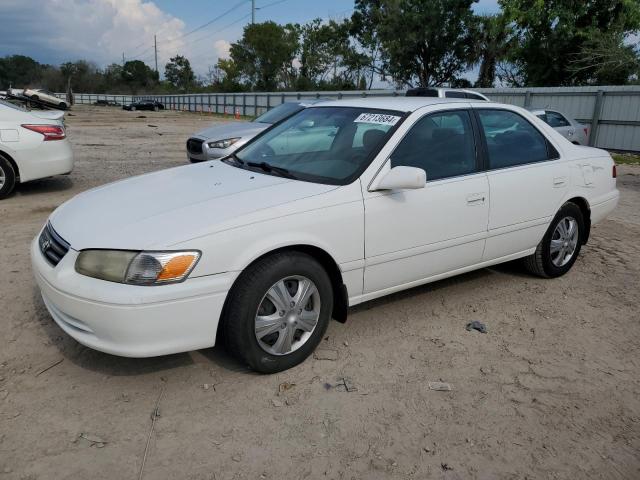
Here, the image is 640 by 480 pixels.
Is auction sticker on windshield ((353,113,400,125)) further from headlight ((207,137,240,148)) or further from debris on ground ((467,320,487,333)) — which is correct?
headlight ((207,137,240,148))

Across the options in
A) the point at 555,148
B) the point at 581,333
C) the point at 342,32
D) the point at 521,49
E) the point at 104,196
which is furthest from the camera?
the point at 342,32

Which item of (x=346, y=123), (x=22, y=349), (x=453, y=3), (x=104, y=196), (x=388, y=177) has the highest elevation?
(x=453, y=3)

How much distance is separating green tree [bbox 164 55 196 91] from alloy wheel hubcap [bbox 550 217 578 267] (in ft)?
338

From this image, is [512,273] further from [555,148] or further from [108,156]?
[108,156]

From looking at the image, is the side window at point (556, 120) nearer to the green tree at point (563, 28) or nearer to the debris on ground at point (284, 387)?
the green tree at point (563, 28)

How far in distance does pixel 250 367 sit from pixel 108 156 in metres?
11.2

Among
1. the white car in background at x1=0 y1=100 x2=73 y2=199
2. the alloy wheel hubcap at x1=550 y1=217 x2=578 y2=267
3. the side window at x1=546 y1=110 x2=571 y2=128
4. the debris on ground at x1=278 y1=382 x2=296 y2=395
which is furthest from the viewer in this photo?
the side window at x1=546 y1=110 x2=571 y2=128

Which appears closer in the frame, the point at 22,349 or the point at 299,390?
the point at 299,390

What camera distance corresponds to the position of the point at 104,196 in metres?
3.57

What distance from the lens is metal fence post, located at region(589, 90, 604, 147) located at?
1769 centimetres

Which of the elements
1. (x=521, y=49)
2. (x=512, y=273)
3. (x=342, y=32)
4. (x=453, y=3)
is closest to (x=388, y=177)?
(x=512, y=273)

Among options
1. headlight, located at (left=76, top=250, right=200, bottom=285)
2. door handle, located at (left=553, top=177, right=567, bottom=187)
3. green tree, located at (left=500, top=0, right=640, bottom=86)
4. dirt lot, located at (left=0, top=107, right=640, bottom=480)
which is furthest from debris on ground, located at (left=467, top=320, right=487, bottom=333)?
green tree, located at (left=500, top=0, right=640, bottom=86)

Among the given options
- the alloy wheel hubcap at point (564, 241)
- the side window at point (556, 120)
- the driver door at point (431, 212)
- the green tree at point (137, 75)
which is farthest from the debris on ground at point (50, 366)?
the green tree at point (137, 75)

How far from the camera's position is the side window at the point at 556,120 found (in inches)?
527
